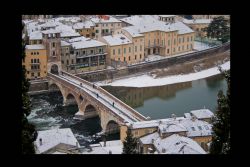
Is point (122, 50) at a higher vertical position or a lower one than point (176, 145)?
higher

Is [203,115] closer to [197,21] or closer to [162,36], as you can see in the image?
[162,36]

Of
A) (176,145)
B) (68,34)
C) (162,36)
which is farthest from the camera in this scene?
(162,36)

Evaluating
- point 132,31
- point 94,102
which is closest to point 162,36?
point 132,31

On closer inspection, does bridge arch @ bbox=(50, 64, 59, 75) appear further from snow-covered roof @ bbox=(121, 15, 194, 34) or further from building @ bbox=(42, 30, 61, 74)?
snow-covered roof @ bbox=(121, 15, 194, 34)

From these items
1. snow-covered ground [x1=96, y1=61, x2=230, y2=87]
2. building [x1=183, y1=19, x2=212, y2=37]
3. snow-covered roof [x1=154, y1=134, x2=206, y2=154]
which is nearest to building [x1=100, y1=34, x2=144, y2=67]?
snow-covered ground [x1=96, y1=61, x2=230, y2=87]

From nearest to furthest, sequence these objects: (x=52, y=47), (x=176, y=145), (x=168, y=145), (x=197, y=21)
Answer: (x=176, y=145) < (x=168, y=145) < (x=52, y=47) < (x=197, y=21)

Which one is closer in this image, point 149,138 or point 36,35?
point 149,138

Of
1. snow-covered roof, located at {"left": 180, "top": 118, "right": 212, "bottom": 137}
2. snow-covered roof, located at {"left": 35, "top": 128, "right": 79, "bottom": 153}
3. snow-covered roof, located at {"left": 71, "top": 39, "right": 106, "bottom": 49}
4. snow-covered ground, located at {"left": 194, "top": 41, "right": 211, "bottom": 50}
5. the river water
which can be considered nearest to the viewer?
snow-covered roof, located at {"left": 35, "top": 128, "right": 79, "bottom": 153}
